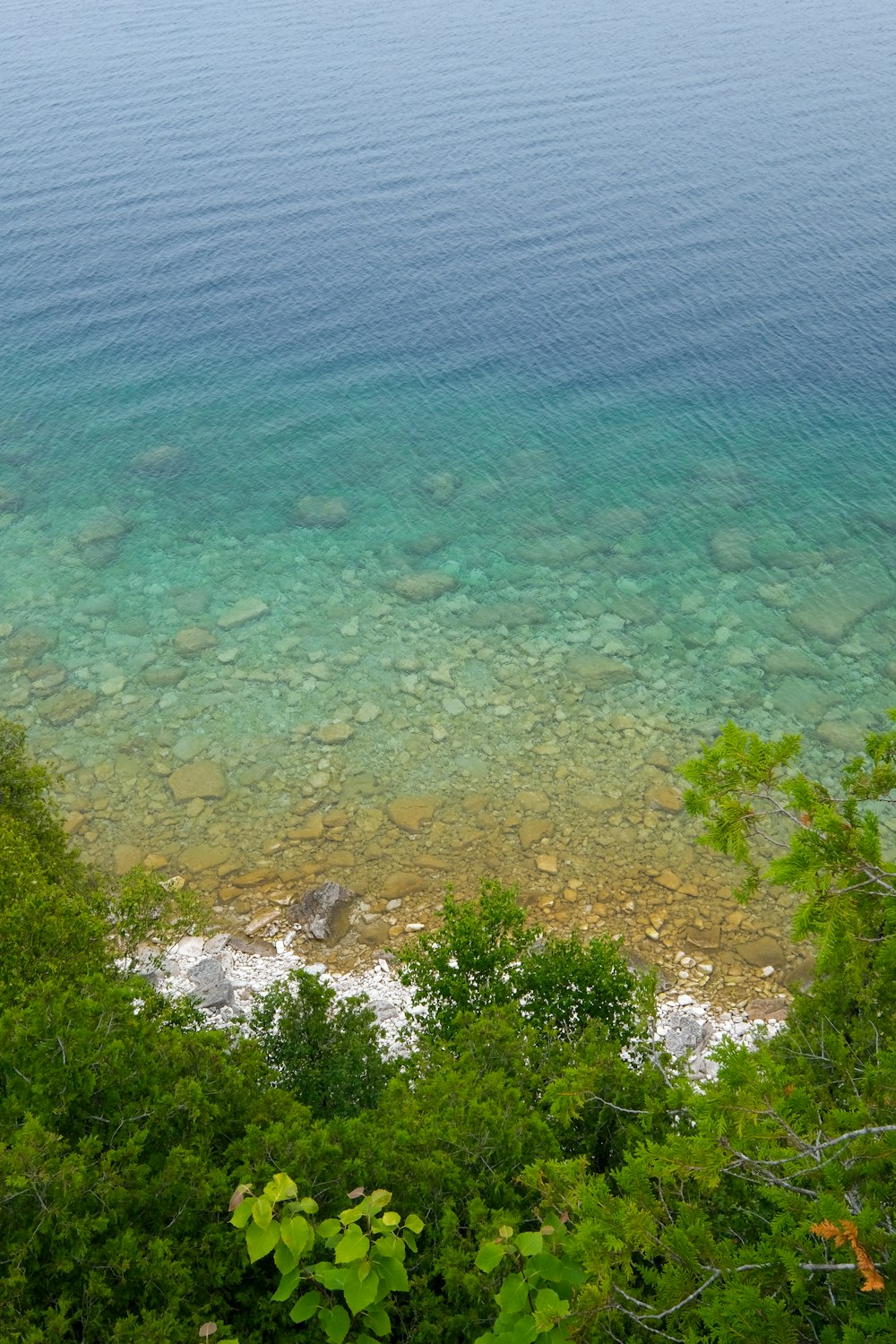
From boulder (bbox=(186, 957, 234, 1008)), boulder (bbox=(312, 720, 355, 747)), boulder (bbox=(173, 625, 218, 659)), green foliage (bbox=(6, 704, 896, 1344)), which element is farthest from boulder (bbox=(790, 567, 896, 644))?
boulder (bbox=(186, 957, 234, 1008))

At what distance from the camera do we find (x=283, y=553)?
42219 millimetres

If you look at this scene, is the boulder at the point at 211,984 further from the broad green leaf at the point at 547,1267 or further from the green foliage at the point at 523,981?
the broad green leaf at the point at 547,1267

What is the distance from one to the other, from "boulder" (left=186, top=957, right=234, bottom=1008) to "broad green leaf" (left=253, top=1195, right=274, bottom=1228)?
603 inches

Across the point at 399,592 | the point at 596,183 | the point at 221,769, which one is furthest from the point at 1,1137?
the point at 596,183

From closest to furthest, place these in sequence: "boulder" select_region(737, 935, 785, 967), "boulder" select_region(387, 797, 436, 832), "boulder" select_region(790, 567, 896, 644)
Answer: "boulder" select_region(737, 935, 785, 967)
"boulder" select_region(387, 797, 436, 832)
"boulder" select_region(790, 567, 896, 644)

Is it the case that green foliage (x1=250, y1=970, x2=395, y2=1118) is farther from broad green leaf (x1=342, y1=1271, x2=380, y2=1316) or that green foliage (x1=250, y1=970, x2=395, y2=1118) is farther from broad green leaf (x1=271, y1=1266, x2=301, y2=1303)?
broad green leaf (x1=342, y1=1271, x2=380, y2=1316)

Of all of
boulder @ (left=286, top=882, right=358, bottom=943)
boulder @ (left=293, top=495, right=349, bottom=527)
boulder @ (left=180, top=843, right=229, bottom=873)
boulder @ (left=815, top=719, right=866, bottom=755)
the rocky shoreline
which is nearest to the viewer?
the rocky shoreline

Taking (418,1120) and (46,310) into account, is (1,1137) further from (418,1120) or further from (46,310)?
(46,310)

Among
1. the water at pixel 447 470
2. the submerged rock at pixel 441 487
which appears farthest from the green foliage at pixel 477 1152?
the submerged rock at pixel 441 487

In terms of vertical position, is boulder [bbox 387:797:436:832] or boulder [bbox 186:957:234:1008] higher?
boulder [bbox 186:957:234:1008]

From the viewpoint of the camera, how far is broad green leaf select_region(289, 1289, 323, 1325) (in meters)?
8.12

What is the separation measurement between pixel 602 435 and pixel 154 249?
1317 inches

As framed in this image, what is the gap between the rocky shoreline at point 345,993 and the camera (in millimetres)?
22812

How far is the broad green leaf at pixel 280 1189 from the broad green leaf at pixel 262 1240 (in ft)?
0.73
